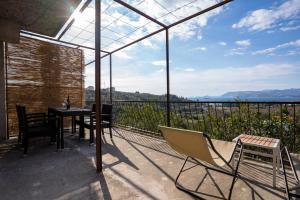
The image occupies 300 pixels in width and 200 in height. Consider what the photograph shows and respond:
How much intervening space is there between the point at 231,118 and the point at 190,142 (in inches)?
105

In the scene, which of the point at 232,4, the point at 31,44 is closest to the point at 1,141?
the point at 31,44

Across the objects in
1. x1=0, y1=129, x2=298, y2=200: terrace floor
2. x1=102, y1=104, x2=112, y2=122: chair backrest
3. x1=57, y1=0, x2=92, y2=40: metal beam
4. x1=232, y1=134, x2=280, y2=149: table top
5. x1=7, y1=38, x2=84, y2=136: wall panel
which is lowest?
x1=0, y1=129, x2=298, y2=200: terrace floor

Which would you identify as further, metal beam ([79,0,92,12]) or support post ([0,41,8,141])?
support post ([0,41,8,141])

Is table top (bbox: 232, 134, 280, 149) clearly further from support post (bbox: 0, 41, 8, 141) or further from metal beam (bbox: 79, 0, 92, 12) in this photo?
support post (bbox: 0, 41, 8, 141)

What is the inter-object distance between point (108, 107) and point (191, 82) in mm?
6309

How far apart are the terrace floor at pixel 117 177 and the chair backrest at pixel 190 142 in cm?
45

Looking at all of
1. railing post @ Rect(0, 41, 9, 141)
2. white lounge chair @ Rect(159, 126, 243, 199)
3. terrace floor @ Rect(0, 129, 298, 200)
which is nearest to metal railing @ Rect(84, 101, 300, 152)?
terrace floor @ Rect(0, 129, 298, 200)

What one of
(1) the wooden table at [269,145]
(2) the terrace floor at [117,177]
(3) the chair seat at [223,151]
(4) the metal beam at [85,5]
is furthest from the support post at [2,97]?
(1) the wooden table at [269,145]

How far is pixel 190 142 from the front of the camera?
1975mm

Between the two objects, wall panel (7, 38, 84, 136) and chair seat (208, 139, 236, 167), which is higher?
wall panel (7, 38, 84, 136)

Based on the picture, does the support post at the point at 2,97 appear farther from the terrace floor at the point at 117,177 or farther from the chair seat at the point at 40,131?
the chair seat at the point at 40,131

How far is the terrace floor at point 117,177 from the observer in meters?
2.06

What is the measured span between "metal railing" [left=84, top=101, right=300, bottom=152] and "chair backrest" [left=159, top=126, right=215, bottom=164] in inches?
71.9

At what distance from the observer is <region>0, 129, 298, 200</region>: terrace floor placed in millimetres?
2061
